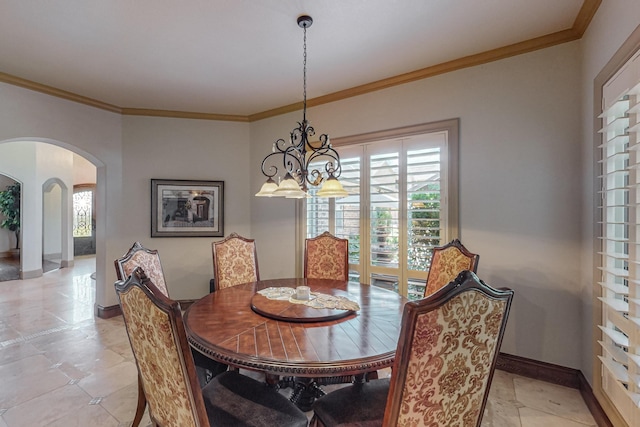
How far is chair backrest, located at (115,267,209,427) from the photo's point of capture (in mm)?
1008

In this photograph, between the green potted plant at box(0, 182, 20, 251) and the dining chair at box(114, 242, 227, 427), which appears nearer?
the dining chair at box(114, 242, 227, 427)

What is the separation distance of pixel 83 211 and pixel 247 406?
41.0 feet

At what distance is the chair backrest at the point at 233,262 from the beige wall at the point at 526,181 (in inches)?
82.0

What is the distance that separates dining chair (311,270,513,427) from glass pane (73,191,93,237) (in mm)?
12738

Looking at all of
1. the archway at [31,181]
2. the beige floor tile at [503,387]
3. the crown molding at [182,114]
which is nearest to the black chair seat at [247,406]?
the beige floor tile at [503,387]

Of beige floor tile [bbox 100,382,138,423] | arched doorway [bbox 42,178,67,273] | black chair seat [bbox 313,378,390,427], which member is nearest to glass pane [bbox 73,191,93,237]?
arched doorway [bbox 42,178,67,273]

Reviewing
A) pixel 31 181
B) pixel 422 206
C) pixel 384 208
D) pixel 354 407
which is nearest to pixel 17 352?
pixel 354 407

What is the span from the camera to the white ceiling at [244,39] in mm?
2076

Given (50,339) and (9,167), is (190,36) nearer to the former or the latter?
(50,339)

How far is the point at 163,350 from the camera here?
3.47ft

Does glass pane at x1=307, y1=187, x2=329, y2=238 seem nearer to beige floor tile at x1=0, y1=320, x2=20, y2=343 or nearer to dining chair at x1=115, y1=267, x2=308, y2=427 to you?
dining chair at x1=115, y1=267, x2=308, y2=427

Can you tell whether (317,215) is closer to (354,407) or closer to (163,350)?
(354,407)

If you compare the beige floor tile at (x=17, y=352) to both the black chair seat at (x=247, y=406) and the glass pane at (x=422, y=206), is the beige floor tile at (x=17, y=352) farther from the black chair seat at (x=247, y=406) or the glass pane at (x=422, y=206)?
the glass pane at (x=422, y=206)

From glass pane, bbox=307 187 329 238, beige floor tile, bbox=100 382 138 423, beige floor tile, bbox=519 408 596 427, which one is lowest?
beige floor tile, bbox=100 382 138 423
